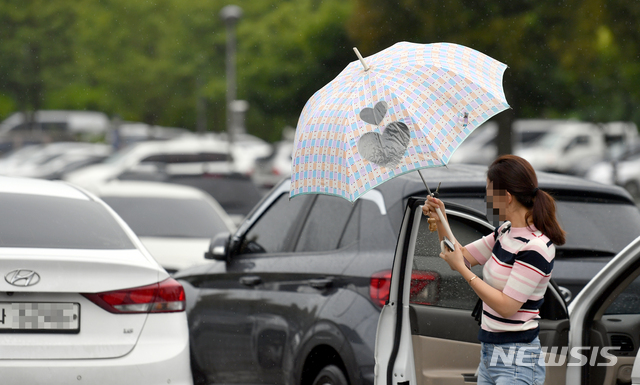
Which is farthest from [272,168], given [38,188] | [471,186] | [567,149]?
[471,186]

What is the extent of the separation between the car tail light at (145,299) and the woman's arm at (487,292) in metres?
2.02

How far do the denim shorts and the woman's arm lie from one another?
163mm

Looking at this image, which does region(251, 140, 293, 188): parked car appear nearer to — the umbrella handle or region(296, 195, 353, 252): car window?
region(296, 195, 353, 252): car window

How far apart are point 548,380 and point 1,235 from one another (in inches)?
111

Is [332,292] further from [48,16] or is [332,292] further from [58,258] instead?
[48,16]

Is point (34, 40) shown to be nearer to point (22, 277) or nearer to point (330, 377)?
point (22, 277)

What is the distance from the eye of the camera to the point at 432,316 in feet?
11.8

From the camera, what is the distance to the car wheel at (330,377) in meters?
4.74

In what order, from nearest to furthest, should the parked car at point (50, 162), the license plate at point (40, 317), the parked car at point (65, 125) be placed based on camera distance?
the license plate at point (40, 317) < the parked car at point (50, 162) < the parked car at point (65, 125)

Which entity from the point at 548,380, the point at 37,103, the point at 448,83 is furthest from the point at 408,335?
the point at 37,103

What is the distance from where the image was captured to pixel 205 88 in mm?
49812

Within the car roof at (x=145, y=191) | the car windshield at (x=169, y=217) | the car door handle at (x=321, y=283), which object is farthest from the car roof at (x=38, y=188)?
the car roof at (x=145, y=191)

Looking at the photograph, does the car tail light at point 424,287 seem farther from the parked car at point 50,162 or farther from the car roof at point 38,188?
the parked car at point 50,162

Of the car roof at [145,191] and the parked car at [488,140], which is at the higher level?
the parked car at [488,140]
